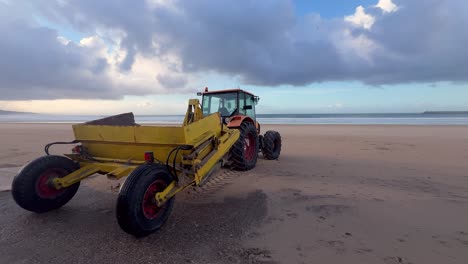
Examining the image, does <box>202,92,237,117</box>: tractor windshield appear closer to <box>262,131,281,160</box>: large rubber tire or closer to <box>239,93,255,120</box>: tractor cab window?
<box>239,93,255,120</box>: tractor cab window

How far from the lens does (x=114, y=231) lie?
3.14 metres

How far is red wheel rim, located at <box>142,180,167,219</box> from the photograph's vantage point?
2980 millimetres

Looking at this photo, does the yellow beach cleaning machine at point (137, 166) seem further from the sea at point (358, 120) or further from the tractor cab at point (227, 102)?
the sea at point (358, 120)

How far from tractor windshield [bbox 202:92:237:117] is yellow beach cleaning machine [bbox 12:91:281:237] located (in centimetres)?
242

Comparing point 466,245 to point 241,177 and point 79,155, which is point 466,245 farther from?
point 79,155

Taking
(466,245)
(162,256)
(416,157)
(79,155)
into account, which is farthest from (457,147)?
(79,155)

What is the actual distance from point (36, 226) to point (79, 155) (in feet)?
3.53

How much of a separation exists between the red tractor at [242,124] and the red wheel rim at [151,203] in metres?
2.49

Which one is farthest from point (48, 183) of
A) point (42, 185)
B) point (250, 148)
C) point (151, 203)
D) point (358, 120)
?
point (358, 120)

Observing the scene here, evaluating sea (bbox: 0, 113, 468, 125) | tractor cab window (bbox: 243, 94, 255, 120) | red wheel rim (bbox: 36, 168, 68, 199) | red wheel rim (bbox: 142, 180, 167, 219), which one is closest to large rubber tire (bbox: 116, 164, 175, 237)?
red wheel rim (bbox: 142, 180, 167, 219)

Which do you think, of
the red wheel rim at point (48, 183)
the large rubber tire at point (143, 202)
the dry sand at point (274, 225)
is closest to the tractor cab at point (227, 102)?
the dry sand at point (274, 225)

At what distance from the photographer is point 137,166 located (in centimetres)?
329

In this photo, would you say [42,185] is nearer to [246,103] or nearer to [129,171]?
[129,171]

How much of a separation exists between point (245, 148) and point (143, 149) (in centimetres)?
292
